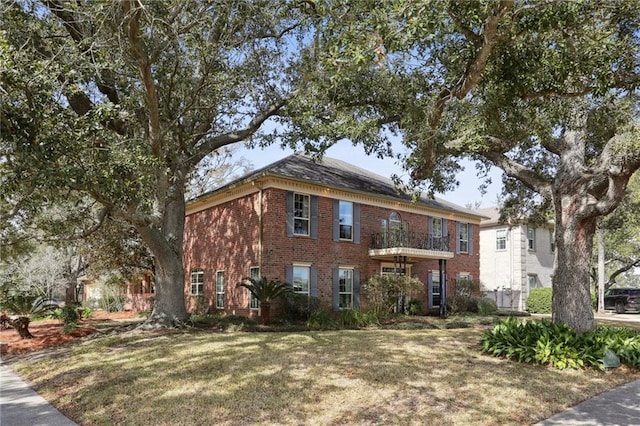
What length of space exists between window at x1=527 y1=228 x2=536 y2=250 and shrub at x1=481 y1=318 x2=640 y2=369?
853 inches

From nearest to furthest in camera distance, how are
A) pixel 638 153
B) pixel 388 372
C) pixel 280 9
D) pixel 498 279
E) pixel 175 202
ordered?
pixel 388 372 < pixel 638 153 < pixel 280 9 < pixel 175 202 < pixel 498 279

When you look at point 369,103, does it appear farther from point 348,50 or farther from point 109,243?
point 109,243

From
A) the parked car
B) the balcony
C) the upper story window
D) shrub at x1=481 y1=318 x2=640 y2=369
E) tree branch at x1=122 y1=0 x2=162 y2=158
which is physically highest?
tree branch at x1=122 y1=0 x2=162 y2=158

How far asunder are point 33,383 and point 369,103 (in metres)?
9.82

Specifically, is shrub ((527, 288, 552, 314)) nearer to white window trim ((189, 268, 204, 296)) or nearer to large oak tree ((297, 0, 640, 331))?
large oak tree ((297, 0, 640, 331))

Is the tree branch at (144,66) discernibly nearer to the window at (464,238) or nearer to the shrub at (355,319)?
the shrub at (355,319)

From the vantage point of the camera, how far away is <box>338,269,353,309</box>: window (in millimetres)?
19688

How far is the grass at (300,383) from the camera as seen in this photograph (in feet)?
20.5

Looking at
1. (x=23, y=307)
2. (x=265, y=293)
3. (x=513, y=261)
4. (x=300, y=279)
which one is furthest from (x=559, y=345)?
(x=513, y=261)

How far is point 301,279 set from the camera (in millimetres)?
18469

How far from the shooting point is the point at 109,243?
21375 millimetres

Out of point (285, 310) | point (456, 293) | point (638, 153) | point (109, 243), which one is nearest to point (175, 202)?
point (285, 310)

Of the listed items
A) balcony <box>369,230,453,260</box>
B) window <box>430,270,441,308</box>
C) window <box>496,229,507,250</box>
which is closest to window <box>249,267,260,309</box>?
balcony <box>369,230,453,260</box>

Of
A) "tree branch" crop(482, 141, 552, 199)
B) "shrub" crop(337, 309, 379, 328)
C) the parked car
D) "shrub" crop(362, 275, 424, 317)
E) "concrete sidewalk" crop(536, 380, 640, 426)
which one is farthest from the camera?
the parked car
